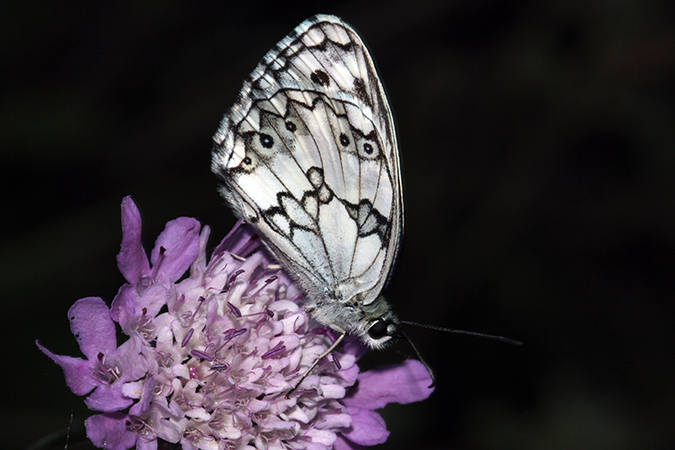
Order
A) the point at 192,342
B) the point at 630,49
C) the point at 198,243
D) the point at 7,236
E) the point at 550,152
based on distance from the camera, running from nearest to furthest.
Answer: the point at 192,342 → the point at 198,243 → the point at 7,236 → the point at 630,49 → the point at 550,152

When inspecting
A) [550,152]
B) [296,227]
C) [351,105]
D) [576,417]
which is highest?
[351,105]

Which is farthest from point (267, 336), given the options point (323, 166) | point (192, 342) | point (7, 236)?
point (7, 236)

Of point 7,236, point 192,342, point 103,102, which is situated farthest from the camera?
point 103,102

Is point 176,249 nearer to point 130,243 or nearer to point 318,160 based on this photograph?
point 130,243

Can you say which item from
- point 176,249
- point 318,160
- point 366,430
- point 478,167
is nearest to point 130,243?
point 176,249

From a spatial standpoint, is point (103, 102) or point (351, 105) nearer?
point (351, 105)

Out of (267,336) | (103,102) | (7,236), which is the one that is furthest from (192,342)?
(103,102)

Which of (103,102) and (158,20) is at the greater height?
(158,20)

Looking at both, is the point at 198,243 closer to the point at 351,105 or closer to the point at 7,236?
the point at 351,105

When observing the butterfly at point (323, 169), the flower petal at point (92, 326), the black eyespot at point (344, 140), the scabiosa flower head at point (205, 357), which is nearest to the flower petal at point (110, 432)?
the scabiosa flower head at point (205, 357)
